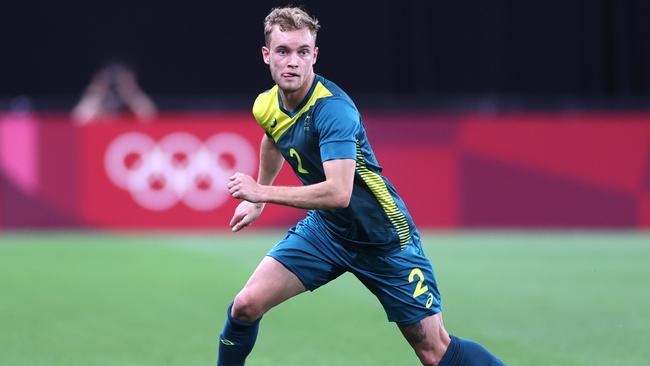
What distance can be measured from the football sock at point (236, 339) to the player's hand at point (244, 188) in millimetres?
818

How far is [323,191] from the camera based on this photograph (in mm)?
5527

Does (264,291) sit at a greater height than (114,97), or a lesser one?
greater

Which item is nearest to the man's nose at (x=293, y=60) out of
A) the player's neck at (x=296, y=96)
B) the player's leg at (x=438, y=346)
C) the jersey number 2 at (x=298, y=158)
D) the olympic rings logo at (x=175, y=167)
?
the player's neck at (x=296, y=96)

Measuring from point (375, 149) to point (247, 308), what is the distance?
31.6 ft

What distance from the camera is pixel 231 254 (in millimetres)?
13359

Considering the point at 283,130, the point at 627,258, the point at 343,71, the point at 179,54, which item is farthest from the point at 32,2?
the point at 283,130

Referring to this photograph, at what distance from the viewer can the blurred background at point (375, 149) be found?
8.98m

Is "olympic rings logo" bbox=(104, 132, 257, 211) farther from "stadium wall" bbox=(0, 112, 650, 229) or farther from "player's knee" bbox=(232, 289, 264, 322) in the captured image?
"player's knee" bbox=(232, 289, 264, 322)

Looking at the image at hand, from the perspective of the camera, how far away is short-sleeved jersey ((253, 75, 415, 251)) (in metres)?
5.75

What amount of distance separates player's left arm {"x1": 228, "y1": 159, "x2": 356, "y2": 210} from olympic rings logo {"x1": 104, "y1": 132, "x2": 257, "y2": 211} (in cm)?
978

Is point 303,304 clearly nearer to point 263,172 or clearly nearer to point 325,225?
point 263,172

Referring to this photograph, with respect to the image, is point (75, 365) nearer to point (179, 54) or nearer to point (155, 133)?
point (155, 133)

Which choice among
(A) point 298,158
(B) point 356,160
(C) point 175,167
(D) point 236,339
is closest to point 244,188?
(A) point 298,158

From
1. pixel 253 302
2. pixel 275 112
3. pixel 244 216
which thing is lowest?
pixel 253 302
